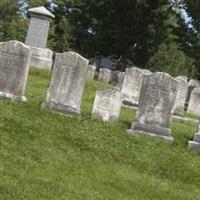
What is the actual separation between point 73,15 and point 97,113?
32.0m

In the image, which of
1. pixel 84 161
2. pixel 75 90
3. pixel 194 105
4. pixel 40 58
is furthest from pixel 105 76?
pixel 84 161

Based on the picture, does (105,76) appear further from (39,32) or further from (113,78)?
(39,32)

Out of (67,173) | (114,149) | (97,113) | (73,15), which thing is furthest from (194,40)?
(67,173)

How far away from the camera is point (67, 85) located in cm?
1327

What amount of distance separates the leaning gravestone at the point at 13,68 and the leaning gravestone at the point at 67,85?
2.25ft

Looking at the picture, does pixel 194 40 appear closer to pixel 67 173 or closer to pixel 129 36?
pixel 129 36

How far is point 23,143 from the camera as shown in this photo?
34.8 feet

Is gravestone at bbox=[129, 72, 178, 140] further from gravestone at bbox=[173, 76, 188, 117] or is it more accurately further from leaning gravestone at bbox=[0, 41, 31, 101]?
gravestone at bbox=[173, 76, 188, 117]

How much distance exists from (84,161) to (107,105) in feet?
10.6

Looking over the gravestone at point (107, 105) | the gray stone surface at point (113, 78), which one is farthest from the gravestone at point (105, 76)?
the gravestone at point (107, 105)

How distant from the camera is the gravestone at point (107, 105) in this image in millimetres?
13695

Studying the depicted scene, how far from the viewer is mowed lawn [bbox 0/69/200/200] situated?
29.1 ft

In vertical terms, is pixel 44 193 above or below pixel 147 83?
below

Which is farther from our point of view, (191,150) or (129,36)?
(129,36)
